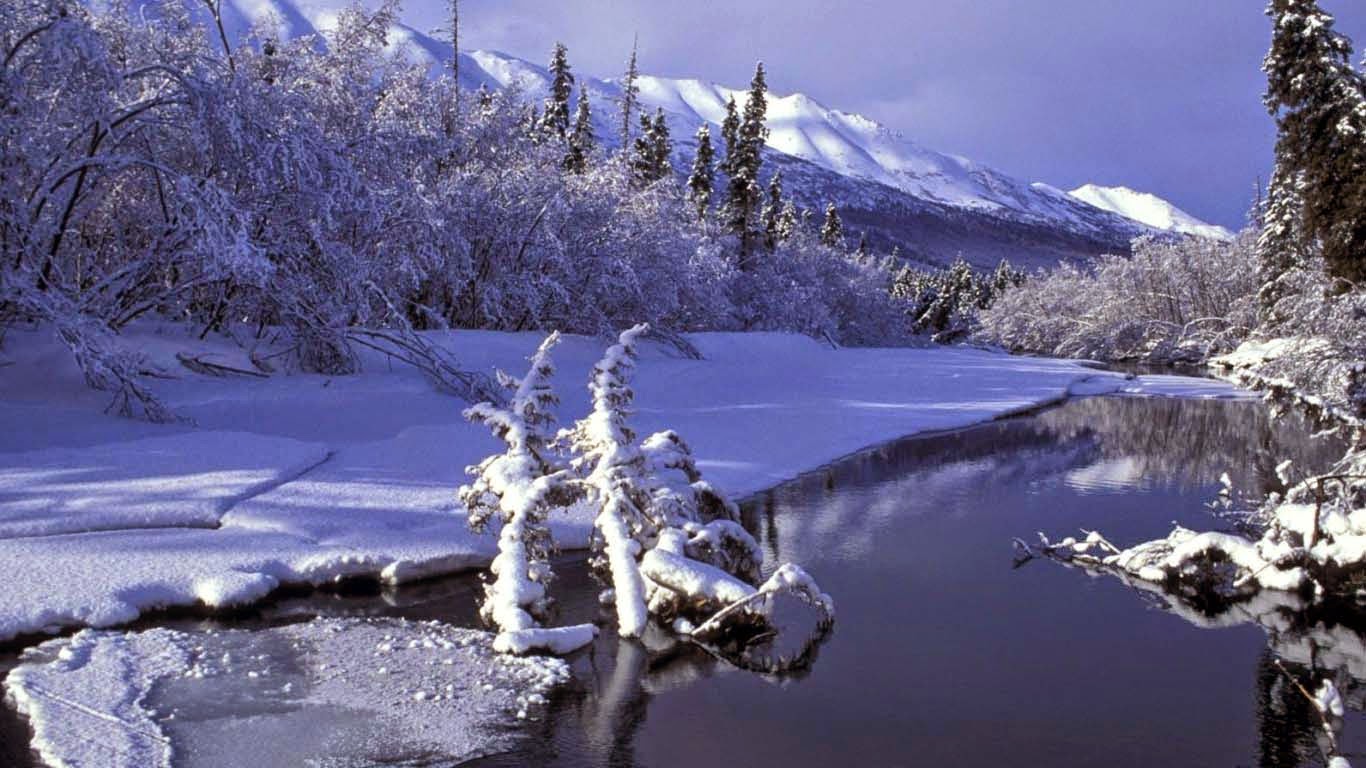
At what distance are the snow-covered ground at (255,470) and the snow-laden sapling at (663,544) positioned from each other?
1469mm

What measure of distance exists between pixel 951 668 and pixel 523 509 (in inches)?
140

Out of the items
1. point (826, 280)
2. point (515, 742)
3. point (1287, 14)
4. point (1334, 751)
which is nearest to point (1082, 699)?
point (1334, 751)

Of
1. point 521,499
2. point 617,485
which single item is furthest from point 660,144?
point 521,499

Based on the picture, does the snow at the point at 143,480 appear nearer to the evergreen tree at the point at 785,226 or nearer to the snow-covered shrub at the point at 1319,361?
the snow-covered shrub at the point at 1319,361

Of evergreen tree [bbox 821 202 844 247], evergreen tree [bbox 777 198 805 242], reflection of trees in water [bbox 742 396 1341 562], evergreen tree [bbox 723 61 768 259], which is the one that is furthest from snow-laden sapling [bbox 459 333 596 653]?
evergreen tree [bbox 821 202 844 247]

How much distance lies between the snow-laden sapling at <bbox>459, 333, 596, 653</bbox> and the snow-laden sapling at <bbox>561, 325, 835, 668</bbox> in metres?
0.36

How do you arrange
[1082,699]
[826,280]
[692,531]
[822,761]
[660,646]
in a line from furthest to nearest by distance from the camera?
[826,280] < [692,531] < [660,646] < [1082,699] < [822,761]

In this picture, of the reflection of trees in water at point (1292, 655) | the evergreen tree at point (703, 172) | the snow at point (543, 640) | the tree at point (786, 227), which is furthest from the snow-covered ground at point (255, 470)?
the tree at point (786, 227)

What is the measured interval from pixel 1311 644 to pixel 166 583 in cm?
932

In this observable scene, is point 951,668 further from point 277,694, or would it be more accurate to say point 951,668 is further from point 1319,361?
point 1319,361

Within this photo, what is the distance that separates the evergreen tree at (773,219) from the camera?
2089 inches

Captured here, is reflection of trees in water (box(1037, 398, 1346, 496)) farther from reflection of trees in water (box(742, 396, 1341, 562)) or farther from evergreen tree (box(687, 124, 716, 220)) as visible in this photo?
evergreen tree (box(687, 124, 716, 220))

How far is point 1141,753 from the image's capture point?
20.9 ft

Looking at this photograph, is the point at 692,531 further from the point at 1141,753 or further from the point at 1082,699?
the point at 1141,753
